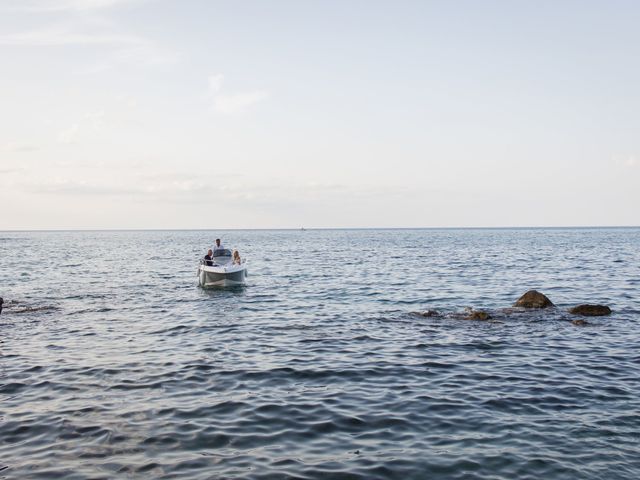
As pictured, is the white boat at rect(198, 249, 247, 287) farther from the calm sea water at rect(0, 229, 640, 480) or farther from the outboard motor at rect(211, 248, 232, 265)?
the calm sea water at rect(0, 229, 640, 480)

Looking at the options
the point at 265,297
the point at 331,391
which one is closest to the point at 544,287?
the point at 265,297

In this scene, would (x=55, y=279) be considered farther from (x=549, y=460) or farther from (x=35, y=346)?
(x=549, y=460)

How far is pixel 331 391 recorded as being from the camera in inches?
551

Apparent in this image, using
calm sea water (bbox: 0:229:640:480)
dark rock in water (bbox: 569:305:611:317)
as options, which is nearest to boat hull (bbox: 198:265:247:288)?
calm sea water (bbox: 0:229:640:480)

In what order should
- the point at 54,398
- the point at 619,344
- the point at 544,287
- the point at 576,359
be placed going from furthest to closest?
the point at 544,287 → the point at 619,344 → the point at 576,359 → the point at 54,398

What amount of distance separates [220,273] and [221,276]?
24 cm

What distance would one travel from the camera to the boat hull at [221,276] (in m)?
36.8

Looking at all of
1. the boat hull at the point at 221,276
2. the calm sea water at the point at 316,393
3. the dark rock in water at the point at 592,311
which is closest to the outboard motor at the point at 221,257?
the boat hull at the point at 221,276

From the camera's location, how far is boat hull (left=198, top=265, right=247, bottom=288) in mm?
36812

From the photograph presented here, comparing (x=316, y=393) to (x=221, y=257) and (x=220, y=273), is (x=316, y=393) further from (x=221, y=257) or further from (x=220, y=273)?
(x=221, y=257)

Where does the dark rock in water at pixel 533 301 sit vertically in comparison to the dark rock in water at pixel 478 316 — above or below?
above

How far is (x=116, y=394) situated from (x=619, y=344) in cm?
1609

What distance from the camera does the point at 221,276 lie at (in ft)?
121

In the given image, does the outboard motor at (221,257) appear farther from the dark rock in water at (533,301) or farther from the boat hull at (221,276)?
the dark rock in water at (533,301)
